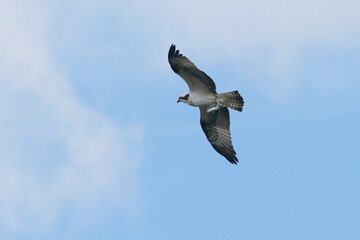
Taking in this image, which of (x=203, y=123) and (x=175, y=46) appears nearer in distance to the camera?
(x=175, y=46)

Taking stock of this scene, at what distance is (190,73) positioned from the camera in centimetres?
2542

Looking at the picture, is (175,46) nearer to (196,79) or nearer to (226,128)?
(196,79)

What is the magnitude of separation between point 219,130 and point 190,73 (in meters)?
2.63

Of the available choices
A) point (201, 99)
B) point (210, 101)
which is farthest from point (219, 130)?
point (201, 99)

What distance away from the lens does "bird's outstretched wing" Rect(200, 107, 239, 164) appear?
27.1 metres

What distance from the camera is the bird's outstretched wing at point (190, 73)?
82.4 feet

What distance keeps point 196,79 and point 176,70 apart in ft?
2.10

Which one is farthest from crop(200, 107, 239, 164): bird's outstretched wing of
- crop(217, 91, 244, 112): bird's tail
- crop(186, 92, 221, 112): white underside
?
crop(217, 91, 244, 112): bird's tail

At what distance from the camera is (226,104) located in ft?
84.3

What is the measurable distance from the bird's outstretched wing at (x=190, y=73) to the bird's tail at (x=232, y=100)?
0.33 metres

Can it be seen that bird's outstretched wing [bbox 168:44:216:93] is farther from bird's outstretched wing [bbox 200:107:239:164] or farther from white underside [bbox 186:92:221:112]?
bird's outstretched wing [bbox 200:107:239:164]

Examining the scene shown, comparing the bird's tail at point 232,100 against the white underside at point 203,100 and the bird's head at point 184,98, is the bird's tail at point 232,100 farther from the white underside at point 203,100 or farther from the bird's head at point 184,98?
the bird's head at point 184,98

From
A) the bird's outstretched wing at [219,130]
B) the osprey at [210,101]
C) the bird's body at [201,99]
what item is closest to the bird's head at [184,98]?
the osprey at [210,101]

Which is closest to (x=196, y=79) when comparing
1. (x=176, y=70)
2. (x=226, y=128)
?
(x=176, y=70)
